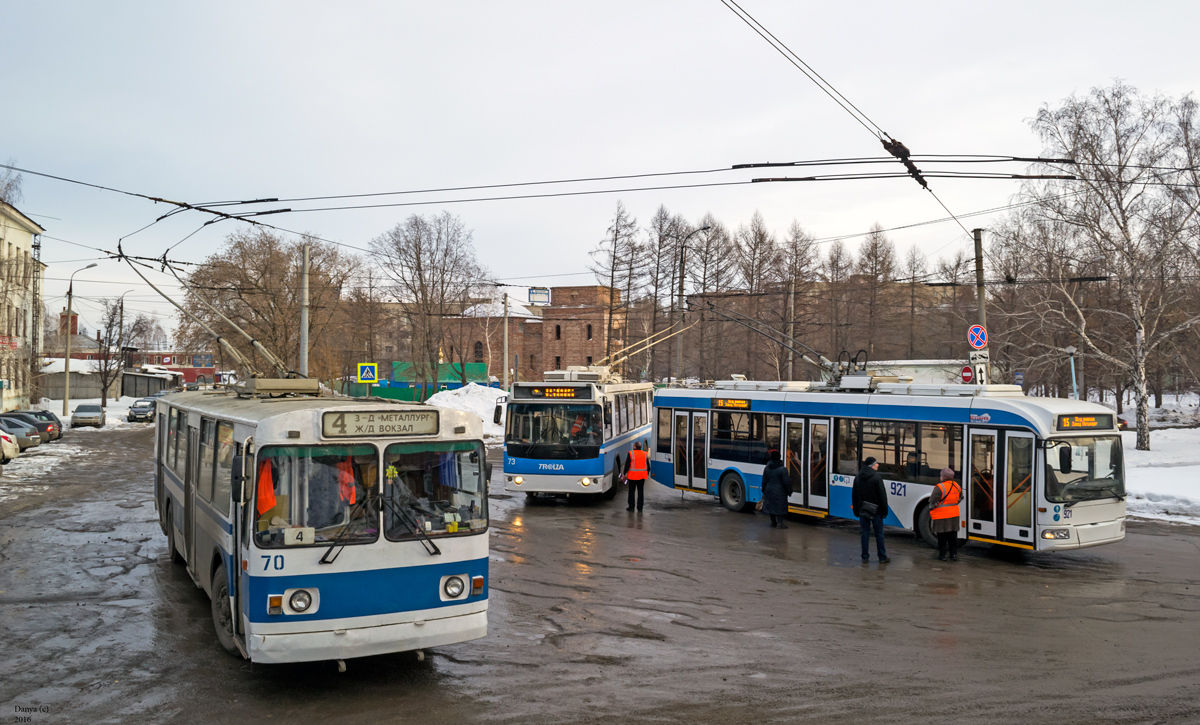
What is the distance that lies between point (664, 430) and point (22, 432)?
26.1 meters

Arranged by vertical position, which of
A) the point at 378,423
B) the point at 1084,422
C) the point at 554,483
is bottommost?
the point at 554,483

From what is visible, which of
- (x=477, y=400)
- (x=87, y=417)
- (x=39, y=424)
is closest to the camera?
(x=39, y=424)

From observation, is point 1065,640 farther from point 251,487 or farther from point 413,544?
point 251,487

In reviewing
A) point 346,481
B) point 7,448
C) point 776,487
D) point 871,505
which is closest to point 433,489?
point 346,481

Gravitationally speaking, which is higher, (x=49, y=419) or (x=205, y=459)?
(x=205, y=459)

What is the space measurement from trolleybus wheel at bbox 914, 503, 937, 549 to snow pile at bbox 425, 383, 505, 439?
26.5 metres

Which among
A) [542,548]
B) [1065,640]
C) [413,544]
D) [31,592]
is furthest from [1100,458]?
[31,592]

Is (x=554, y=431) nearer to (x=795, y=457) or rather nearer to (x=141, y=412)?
(x=795, y=457)

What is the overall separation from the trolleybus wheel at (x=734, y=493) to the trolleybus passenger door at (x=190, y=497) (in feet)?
36.3

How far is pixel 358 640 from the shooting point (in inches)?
251

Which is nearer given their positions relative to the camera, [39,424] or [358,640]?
[358,640]

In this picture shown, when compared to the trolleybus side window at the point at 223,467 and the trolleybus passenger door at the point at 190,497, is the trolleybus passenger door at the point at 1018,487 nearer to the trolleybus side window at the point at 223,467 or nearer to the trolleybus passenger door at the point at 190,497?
the trolleybus side window at the point at 223,467

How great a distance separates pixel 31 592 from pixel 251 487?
6.01m

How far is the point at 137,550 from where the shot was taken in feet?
42.1
